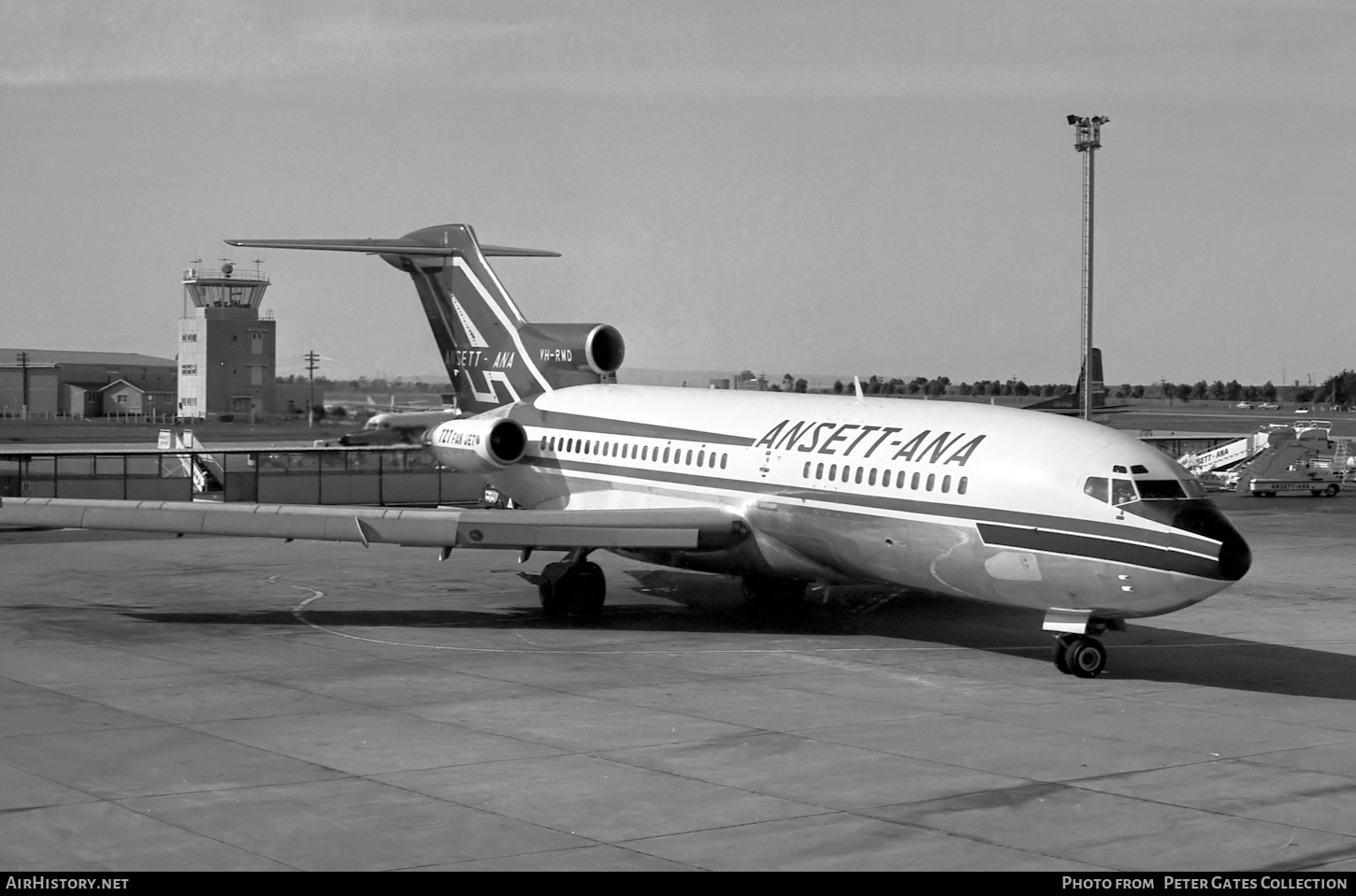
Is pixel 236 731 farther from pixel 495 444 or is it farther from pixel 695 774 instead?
pixel 495 444

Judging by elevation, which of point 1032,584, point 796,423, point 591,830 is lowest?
point 591,830

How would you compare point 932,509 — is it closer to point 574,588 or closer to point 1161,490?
point 1161,490

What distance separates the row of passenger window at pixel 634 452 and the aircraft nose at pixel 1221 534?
26.3 ft

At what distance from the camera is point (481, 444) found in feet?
92.1

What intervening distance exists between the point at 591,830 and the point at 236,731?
16.9 feet

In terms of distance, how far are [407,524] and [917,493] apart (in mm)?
7500

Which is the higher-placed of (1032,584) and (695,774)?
(1032,584)

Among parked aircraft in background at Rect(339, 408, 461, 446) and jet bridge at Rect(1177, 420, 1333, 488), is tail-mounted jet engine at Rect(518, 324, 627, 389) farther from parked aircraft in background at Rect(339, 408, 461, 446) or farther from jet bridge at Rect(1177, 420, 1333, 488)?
jet bridge at Rect(1177, 420, 1333, 488)

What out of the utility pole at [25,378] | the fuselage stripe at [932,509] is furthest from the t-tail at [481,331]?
the utility pole at [25,378]

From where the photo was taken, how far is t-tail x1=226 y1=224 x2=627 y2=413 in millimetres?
29672

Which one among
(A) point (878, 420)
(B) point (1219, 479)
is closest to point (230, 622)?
(A) point (878, 420)

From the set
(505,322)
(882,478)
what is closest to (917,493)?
(882,478)

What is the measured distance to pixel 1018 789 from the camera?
1324cm

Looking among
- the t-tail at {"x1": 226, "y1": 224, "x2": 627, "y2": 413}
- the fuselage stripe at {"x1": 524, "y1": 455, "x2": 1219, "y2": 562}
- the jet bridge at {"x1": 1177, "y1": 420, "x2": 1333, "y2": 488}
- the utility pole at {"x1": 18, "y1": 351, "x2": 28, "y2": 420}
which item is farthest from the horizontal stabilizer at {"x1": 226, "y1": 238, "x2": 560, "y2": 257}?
the utility pole at {"x1": 18, "y1": 351, "x2": 28, "y2": 420}
